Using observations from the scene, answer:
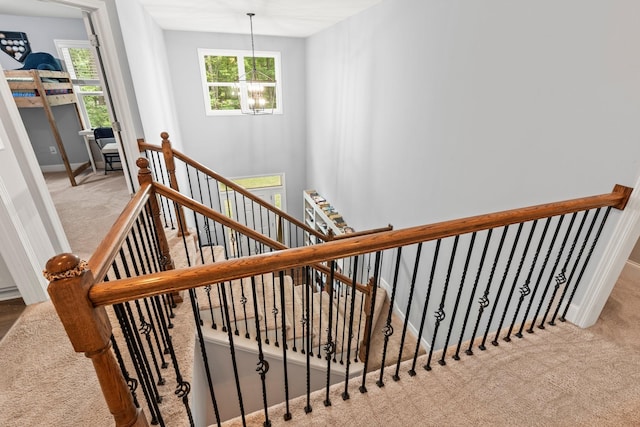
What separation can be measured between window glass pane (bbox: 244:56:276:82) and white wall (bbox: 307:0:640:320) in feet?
7.44

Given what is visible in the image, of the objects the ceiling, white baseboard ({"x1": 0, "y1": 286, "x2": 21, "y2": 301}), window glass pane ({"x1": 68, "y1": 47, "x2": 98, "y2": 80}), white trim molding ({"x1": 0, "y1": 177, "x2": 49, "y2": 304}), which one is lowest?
white baseboard ({"x1": 0, "y1": 286, "x2": 21, "y2": 301})

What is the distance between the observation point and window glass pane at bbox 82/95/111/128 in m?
5.76

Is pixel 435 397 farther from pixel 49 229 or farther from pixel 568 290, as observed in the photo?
pixel 49 229

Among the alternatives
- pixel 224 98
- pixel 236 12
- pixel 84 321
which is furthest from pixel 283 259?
pixel 224 98

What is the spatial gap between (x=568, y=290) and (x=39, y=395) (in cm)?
315

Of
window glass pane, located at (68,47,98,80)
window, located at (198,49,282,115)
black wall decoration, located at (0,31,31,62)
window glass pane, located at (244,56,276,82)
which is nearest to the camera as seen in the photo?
black wall decoration, located at (0,31,31,62)

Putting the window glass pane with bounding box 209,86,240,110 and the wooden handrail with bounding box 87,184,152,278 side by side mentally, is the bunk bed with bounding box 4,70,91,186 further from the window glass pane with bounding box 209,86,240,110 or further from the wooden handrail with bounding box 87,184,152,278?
the wooden handrail with bounding box 87,184,152,278

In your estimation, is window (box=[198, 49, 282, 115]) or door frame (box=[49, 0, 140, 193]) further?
window (box=[198, 49, 282, 115])

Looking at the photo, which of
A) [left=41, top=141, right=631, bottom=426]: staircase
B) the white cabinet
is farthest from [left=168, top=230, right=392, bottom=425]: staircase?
the white cabinet

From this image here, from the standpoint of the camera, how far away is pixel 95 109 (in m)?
5.81

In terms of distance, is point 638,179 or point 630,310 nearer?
point 638,179

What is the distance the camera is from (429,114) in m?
3.06

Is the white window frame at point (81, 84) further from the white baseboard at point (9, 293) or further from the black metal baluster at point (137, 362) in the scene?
the black metal baluster at point (137, 362)

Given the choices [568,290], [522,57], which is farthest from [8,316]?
[522,57]
